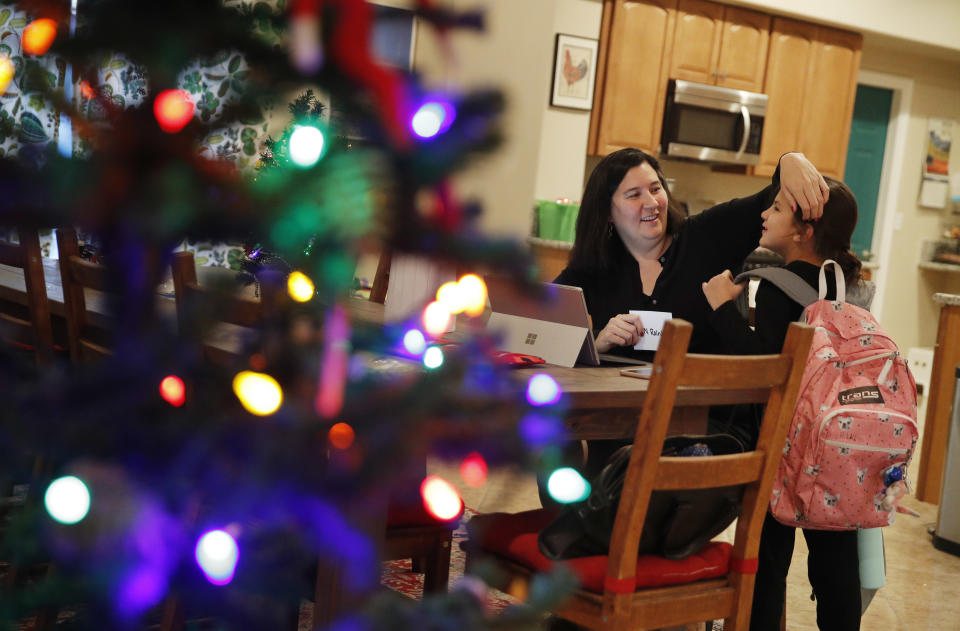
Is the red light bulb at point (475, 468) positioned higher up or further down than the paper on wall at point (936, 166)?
further down

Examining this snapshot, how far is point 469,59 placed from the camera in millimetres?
4844

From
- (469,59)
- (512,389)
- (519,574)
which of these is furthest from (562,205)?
(512,389)

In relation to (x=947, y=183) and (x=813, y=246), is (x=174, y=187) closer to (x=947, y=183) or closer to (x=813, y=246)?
(x=813, y=246)

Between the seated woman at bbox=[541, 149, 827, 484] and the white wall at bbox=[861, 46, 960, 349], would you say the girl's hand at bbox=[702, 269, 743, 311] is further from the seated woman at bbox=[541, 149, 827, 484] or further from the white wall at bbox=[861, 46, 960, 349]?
the white wall at bbox=[861, 46, 960, 349]

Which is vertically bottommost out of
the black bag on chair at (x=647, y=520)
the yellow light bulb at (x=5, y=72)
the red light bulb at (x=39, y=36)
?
the black bag on chair at (x=647, y=520)

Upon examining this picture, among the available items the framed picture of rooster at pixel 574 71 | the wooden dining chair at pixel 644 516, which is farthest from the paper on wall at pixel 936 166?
the wooden dining chair at pixel 644 516

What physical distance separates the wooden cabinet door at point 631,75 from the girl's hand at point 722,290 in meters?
3.52

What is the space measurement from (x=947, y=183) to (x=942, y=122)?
474 mm

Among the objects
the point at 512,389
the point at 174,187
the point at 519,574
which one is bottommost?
the point at 519,574

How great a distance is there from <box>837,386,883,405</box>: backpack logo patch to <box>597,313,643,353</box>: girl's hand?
554 mm

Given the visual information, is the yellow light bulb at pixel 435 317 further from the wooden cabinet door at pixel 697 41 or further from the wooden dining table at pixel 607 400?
the wooden cabinet door at pixel 697 41

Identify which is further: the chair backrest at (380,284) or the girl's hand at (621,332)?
the chair backrest at (380,284)

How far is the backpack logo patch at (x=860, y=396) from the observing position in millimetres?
1898

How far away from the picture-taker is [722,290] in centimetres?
228
